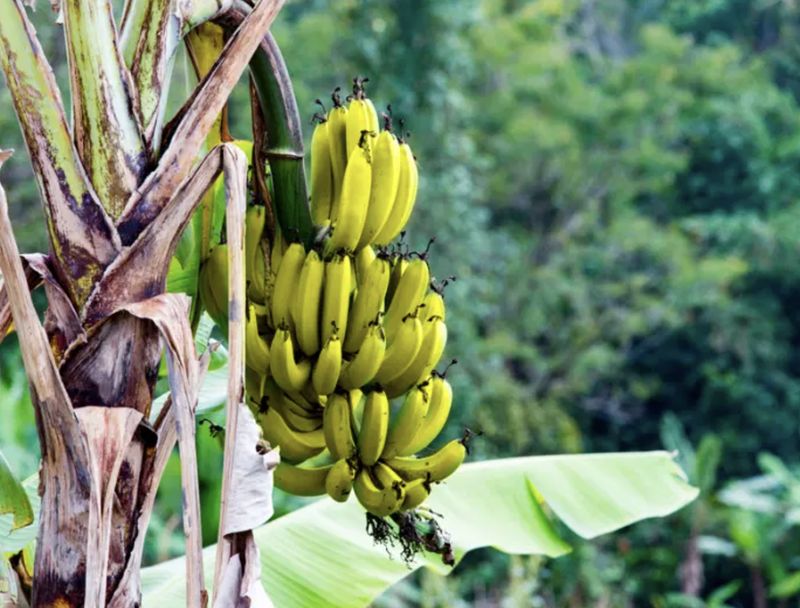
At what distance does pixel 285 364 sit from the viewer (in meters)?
0.81

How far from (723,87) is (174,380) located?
7209 mm

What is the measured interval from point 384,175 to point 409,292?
0.10m

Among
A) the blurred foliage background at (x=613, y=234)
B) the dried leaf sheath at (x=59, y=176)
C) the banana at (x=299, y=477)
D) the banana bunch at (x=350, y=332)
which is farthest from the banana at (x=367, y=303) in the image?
the blurred foliage background at (x=613, y=234)

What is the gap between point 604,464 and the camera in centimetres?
132

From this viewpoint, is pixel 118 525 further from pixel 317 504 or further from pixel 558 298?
pixel 558 298

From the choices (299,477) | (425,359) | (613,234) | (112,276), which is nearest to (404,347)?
(425,359)

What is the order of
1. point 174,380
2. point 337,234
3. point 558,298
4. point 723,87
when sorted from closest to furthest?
point 174,380, point 337,234, point 558,298, point 723,87

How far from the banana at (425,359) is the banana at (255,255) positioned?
0.42 feet

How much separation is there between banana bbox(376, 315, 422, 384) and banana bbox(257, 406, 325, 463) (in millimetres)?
77

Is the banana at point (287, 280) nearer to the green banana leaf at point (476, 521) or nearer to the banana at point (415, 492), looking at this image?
the banana at point (415, 492)

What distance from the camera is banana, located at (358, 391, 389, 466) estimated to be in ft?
2.72

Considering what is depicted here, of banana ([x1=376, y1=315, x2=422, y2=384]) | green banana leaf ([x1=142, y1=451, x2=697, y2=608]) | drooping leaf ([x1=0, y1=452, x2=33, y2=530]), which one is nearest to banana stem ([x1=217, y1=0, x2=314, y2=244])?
banana ([x1=376, y1=315, x2=422, y2=384])

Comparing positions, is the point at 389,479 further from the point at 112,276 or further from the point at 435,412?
the point at 112,276

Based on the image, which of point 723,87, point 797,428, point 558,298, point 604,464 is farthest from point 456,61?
point 604,464
